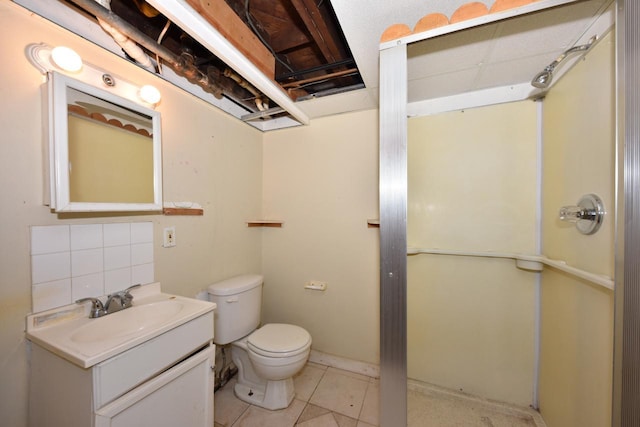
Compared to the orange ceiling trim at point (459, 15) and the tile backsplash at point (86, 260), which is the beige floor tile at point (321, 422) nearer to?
the tile backsplash at point (86, 260)

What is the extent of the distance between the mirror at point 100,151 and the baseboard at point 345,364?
169 cm

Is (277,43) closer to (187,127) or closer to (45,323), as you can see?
(187,127)

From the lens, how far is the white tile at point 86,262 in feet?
3.24

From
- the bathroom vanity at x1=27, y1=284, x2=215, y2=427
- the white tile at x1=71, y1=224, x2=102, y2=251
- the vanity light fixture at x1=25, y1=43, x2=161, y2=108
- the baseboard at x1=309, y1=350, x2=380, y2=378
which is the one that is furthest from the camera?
the baseboard at x1=309, y1=350, x2=380, y2=378

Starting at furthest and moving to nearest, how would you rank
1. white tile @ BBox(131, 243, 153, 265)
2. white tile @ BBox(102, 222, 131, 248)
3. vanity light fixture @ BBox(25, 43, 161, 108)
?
white tile @ BBox(131, 243, 153, 265) → white tile @ BBox(102, 222, 131, 248) → vanity light fixture @ BBox(25, 43, 161, 108)

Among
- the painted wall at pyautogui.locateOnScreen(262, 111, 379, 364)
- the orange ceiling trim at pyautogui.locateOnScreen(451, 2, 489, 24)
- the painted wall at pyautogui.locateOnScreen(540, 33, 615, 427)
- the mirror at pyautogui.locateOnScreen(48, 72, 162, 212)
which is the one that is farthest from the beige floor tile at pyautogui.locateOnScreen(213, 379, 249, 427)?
the orange ceiling trim at pyautogui.locateOnScreen(451, 2, 489, 24)

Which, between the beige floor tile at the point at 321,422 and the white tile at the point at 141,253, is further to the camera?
the beige floor tile at the point at 321,422

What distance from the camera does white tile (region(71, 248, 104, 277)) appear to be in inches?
38.9

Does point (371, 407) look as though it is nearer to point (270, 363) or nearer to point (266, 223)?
point (270, 363)

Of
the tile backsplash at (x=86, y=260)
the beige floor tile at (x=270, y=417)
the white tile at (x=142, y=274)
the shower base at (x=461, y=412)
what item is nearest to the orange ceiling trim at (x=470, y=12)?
the tile backsplash at (x=86, y=260)

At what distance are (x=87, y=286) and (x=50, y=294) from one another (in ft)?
0.37

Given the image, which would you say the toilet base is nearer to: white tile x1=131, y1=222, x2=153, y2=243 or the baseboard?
the baseboard

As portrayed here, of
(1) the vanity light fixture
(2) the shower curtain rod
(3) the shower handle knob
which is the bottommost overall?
(2) the shower curtain rod

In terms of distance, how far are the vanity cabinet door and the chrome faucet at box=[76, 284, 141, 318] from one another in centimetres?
42
